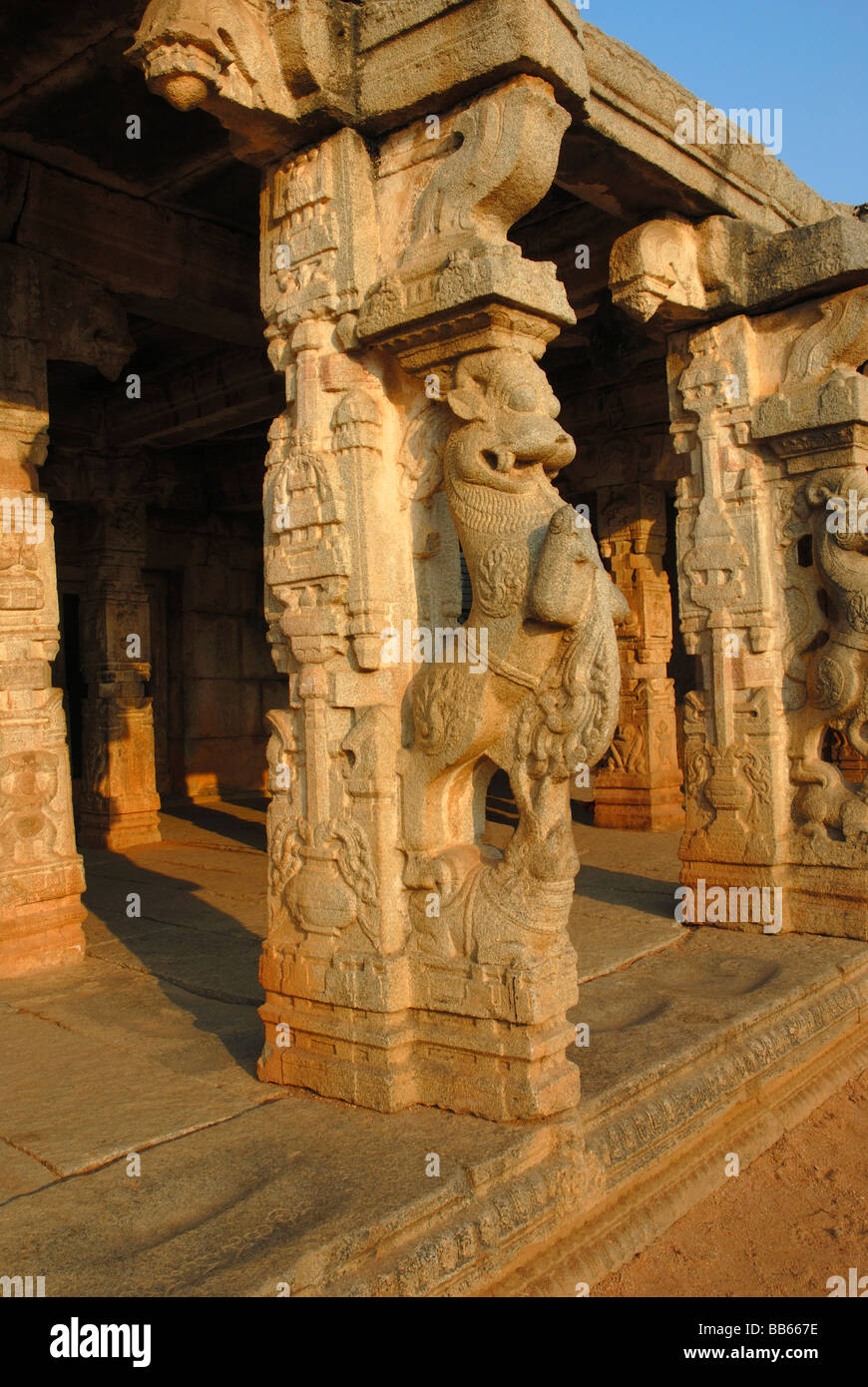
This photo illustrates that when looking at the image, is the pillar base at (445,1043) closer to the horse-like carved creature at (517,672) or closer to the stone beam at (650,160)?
the horse-like carved creature at (517,672)

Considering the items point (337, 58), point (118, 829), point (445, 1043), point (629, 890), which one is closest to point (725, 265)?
point (337, 58)

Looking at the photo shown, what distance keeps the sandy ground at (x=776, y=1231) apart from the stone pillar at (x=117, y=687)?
22.2 feet

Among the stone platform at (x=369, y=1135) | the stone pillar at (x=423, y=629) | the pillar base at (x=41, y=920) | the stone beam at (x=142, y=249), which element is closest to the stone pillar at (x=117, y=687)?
the stone beam at (x=142, y=249)

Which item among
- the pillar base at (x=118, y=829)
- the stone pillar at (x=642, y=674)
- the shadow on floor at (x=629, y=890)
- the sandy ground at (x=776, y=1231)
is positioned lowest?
the sandy ground at (x=776, y=1231)

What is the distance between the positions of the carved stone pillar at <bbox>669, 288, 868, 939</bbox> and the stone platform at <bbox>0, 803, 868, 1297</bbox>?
0.41 meters

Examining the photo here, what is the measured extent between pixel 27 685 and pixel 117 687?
4289 millimetres

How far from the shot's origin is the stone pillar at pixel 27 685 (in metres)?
4.96

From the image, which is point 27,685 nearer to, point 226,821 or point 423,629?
point 423,629

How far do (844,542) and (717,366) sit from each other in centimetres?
112

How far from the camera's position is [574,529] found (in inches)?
108

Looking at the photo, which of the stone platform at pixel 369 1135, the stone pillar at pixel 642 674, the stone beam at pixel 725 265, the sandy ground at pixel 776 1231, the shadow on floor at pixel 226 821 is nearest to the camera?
the stone platform at pixel 369 1135

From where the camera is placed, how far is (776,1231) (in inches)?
121

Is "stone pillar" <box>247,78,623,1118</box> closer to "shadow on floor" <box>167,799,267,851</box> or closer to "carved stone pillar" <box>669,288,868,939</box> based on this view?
"carved stone pillar" <box>669,288,868,939</box>
